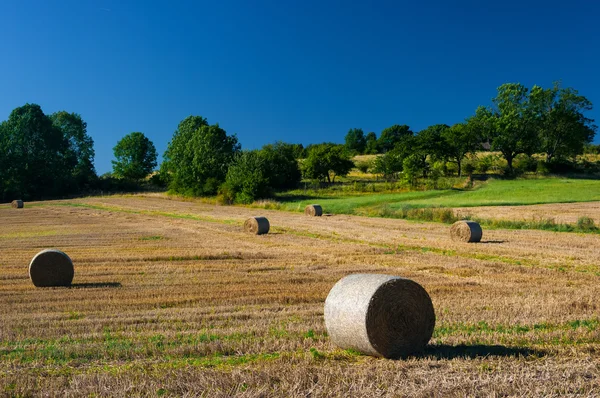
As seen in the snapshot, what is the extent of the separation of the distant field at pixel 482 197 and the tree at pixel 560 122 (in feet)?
40.8

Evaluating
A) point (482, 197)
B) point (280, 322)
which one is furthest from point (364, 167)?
point (280, 322)

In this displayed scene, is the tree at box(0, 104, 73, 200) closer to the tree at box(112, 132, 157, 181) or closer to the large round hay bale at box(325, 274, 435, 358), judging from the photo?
the tree at box(112, 132, 157, 181)

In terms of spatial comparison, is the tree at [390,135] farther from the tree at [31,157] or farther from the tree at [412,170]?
the tree at [31,157]

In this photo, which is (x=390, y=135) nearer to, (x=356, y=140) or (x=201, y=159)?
(x=356, y=140)

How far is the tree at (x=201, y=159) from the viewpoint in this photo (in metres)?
67.6

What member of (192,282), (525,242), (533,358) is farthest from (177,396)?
(525,242)

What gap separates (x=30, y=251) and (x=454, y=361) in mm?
17409

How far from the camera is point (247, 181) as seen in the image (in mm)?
55000

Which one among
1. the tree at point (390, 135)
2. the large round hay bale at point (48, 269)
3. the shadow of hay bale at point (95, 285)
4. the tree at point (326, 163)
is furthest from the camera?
the tree at point (390, 135)

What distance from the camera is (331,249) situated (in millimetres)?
20172

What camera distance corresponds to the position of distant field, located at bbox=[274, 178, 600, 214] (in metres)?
45.0

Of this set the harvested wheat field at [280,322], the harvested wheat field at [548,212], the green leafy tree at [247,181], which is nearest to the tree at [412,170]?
the green leafy tree at [247,181]

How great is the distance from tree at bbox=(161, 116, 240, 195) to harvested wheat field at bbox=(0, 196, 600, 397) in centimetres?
4611

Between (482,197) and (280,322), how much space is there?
4577cm
